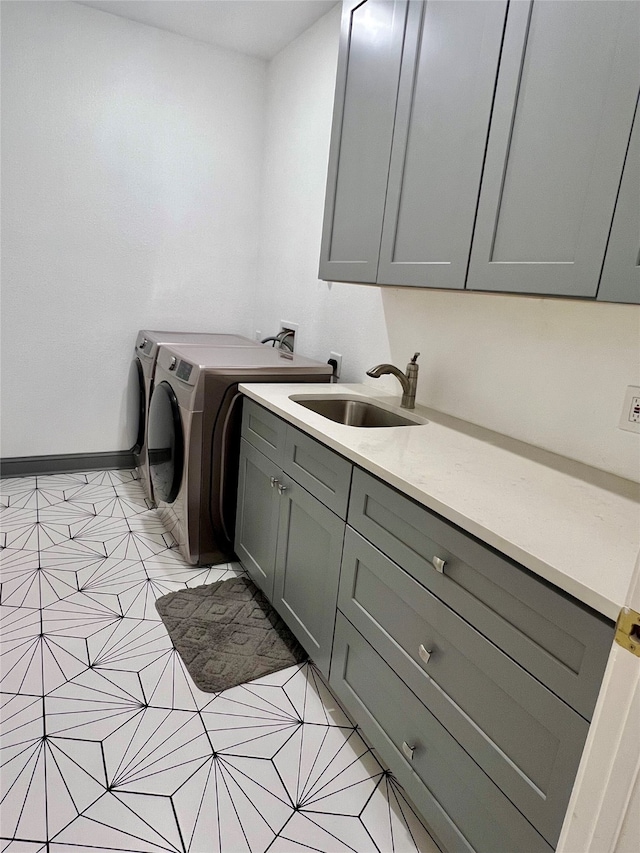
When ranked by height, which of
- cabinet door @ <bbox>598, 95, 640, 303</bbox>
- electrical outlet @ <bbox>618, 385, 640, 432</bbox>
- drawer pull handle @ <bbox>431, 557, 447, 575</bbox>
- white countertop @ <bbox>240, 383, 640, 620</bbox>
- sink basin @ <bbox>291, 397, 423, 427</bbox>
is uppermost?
cabinet door @ <bbox>598, 95, 640, 303</bbox>

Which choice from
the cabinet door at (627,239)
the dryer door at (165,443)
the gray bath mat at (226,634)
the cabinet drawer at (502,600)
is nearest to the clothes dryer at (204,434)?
the dryer door at (165,443)

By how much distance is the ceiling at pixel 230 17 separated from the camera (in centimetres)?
263

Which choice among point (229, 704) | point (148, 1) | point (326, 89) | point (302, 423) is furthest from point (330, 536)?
point (148, 1)

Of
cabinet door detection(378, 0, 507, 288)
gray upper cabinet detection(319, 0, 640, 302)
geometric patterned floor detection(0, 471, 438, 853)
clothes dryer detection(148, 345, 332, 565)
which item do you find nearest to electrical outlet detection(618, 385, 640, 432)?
gray upper cabinet detection(319, 0, 640, 302)

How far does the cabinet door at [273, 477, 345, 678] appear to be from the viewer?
1.59 meters

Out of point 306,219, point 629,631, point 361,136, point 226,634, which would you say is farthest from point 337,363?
point 629,631

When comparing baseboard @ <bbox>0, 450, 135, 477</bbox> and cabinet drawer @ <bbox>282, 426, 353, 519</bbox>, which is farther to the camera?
baseboard @ <bbox>0, 450, 135, 477</bbox>

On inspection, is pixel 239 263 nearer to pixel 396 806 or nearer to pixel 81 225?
pixel 81 225

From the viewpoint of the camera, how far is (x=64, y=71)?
2.81 m

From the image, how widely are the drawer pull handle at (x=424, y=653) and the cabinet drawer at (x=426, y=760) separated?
0.12 metres

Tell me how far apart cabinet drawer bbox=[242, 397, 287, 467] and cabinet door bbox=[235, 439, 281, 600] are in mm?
33

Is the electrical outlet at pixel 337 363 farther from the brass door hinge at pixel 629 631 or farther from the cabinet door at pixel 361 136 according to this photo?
the brass door hinge at pixel 629 631

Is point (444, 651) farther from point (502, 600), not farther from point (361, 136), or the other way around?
point (361, 136)

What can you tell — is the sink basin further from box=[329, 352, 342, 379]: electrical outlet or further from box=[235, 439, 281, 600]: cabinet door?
box=[329, 352, 342, 379]: electrical outlet
